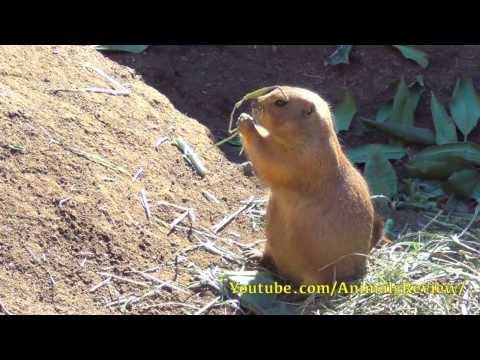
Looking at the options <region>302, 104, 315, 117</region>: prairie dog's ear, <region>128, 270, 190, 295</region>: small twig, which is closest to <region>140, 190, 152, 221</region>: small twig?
<region>128, 270, 190, 295</region>: small twig

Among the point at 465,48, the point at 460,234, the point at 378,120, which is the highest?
the point at 465,48

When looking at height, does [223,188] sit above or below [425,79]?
below

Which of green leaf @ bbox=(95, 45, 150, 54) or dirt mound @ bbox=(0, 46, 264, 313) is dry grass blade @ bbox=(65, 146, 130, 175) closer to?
dirt mound @ bbox=(0, 46, 264, 313)

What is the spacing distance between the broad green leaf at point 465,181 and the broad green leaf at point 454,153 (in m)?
0.16

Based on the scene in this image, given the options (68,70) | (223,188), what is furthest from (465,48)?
(68,70)

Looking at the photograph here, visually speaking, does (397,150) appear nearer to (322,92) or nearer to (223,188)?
(322,92)

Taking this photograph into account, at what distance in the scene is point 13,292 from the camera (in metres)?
5.07

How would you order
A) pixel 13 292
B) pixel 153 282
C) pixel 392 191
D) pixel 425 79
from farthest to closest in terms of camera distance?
pixel 425 79, pixel 392 191, pixel 153 282, pixel 13 292

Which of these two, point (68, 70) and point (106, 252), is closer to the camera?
point (106, 252)

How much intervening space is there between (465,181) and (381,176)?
72 centimetres

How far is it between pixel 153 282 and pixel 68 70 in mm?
2207

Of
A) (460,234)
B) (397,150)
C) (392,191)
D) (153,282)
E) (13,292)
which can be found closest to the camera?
(13,292)

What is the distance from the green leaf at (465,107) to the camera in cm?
799

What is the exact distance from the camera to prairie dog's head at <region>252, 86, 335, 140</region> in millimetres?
5676
